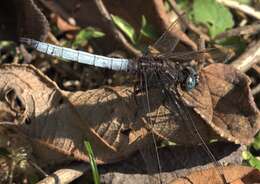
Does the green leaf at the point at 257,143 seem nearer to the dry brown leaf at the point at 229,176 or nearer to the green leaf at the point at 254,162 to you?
the green leaf at the point at 254,162

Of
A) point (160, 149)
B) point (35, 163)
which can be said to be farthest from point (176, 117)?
point (35, 163)

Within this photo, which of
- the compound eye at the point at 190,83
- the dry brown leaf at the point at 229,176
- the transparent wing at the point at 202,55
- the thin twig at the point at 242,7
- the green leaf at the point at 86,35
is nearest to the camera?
the dry brown leaf at the point at 229,176

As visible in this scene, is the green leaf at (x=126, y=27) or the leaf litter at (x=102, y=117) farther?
the green leaf at (x=126, y=27)

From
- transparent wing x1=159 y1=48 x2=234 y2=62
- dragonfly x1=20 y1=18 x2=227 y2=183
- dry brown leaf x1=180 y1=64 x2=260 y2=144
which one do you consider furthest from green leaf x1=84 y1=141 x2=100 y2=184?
transparent wing x1=159 y1=48 x2=234 y2=62

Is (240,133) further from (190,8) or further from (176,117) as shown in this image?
(190,8)

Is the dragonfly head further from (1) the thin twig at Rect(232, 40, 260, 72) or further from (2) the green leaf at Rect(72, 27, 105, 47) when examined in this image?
(2) the green leaf at Rect(72, 27, 105, 47)

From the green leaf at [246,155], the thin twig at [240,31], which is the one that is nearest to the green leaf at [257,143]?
the green leaf at [246,155]

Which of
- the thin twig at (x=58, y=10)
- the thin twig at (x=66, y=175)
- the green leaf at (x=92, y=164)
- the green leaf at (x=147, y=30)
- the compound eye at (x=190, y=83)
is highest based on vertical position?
the compound eye at (x=190, y=83)
